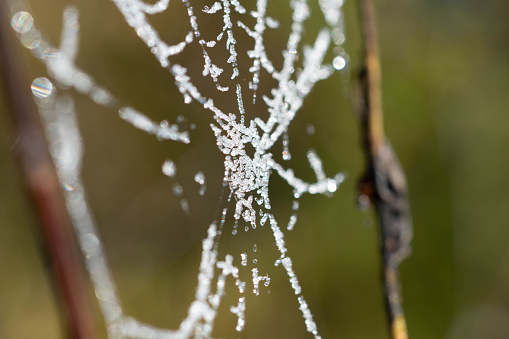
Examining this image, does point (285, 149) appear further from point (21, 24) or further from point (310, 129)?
point (21, 24)

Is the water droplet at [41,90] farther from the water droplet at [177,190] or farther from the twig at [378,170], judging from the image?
the water droplet at [177,190]

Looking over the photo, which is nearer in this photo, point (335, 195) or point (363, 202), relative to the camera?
point (363, 202)

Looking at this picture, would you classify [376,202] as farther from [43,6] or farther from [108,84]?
[43,6]

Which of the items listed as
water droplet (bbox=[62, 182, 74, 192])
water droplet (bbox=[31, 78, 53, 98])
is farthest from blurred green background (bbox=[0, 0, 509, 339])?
water droplet (bbox=[62, 182, 74, 192])

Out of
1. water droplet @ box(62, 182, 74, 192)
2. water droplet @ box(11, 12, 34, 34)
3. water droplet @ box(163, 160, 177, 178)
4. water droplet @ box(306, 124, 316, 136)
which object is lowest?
water droplet @ box(62, 182, 74, 192)

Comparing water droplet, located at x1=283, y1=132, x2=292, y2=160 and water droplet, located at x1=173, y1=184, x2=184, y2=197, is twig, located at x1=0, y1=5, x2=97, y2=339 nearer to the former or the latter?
water droplet, located at x1=283, y1=132, x2=292, y2=160

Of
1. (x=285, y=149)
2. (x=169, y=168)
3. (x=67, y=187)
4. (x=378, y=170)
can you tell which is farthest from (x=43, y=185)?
(x=169, y=168)

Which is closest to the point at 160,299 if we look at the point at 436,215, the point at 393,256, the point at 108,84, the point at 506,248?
the point at 108,84
